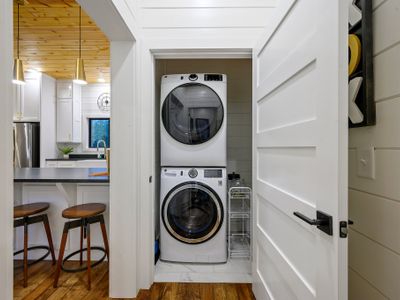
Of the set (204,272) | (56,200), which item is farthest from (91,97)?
(204,272)

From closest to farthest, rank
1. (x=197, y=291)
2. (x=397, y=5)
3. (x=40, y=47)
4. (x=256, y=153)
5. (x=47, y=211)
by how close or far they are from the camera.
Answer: (x=397, y=5)
(x=256, y=153)
(x=197, y=291)
(x=47, y=211)
(x=40, y=47)

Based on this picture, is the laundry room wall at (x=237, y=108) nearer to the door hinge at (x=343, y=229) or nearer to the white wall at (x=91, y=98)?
the door hinge at (x=343, y=229)

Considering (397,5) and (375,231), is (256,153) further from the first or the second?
(397,5)

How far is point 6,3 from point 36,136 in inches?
170

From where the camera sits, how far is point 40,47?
320cm

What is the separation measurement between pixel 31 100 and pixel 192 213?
3834 millimetres

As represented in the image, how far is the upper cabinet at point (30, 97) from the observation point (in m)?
4.10

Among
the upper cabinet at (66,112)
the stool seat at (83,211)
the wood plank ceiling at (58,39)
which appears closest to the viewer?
the stool seat at (83,211)

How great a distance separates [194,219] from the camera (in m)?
2.27

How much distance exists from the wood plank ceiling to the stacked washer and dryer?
1.26 meters

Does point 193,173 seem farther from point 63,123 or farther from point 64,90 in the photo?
point 64,90

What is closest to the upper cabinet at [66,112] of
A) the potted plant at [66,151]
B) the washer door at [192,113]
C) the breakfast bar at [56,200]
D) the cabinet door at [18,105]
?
the potted plant at [66,151]

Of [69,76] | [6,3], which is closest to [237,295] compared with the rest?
[6,3]

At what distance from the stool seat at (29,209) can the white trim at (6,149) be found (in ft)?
5.03
